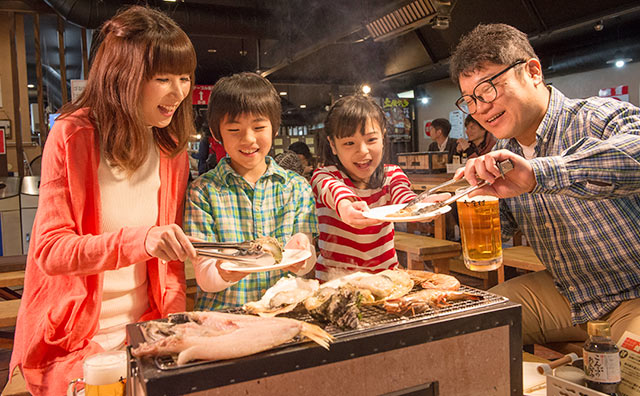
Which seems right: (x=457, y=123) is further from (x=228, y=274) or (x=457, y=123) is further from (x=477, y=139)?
(x=228, y=274)

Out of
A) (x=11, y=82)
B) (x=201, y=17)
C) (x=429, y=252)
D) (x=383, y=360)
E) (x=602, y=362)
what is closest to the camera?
(x=383, y=360)

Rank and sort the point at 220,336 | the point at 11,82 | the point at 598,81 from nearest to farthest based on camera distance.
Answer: the point at 220,336
the point at 11,82
the point at 598,81

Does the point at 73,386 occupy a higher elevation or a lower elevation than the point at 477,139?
lower

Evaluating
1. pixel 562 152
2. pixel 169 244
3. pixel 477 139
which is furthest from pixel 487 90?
pixel 477 139

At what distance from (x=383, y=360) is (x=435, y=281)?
0.55 meters

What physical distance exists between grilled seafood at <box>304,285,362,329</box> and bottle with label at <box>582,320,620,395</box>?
84cm

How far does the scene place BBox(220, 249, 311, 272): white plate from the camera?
60.3 inches

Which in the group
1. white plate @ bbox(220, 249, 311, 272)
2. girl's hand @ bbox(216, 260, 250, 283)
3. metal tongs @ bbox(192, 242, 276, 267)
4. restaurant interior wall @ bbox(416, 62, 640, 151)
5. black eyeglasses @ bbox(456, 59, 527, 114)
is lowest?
girl's hand @ bbox(216, 260, 250, 283)

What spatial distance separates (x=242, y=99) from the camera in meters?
2.01

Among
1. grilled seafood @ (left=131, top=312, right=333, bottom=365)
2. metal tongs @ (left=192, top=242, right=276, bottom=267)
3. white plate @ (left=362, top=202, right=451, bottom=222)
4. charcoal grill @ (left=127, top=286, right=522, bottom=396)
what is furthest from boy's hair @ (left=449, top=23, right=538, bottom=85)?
grilled seafood @ (left=131, top=312, right=333, bottom=365)

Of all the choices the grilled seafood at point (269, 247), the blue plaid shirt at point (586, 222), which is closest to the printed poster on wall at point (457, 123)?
the blue plaid shirt at point (586, 222)

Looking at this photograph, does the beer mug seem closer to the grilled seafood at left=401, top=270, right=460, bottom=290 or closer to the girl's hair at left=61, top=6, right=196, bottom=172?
the girl's hair at left=61, top=6, right=196, bottom=172

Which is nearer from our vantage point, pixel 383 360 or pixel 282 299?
pixel 383 360

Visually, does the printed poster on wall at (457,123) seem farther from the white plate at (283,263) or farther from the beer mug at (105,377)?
the beer mug at (105,377)
